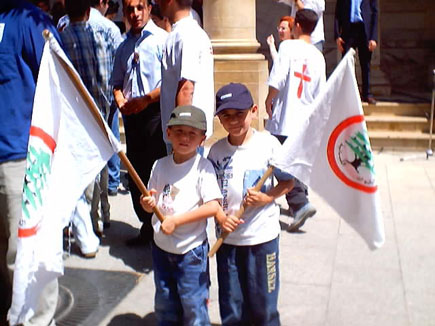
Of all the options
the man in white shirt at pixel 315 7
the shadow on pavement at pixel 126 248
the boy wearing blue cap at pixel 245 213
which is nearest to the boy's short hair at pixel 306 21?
the man in white shirt at pixel 315 7

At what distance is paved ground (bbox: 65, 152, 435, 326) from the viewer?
4.14m

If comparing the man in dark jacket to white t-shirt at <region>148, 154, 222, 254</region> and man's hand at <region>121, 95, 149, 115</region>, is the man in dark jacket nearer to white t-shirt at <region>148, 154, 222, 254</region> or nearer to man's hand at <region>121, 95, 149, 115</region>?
man's hand at <region>121, 95, 149, 115</region>

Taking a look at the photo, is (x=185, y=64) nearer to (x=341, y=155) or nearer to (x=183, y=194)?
(x=183, y=194)

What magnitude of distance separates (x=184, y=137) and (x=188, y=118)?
0.10 m

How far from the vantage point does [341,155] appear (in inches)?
125

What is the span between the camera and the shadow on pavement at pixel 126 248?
198 inches

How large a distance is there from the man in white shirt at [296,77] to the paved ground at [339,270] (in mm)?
1066

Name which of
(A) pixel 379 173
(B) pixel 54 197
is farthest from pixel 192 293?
(A) pixel 379 173

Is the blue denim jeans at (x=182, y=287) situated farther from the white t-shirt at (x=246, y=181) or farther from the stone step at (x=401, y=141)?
the stone step at (x=401, y=141)

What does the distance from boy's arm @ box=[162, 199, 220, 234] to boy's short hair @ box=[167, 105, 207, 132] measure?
39 centimetres

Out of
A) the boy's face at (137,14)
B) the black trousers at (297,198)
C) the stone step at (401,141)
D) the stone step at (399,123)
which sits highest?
the boy's face at (137,14)

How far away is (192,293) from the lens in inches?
130

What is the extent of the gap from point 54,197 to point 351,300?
2.23m

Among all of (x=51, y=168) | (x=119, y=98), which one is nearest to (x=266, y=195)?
(x=51, y=168)
